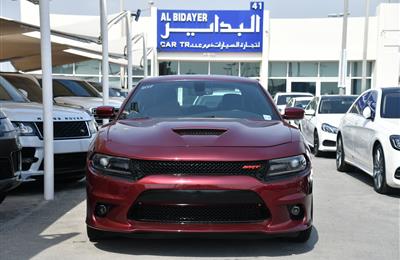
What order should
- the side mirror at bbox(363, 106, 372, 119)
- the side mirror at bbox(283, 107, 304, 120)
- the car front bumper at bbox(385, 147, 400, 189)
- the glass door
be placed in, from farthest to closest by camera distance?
the glass door < the side mirror at bbox(363, 106, 372, 119) < the car front bumper at bbox(385, 147, 400, 189) < the side mirror at bbox(283, 107, 304, 120)

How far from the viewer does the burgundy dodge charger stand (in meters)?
4.32

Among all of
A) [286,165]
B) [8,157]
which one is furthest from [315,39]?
[286,165]

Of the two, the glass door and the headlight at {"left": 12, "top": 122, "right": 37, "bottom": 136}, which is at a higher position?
the headlight at {"left": 12, "top": 122, "right": 37, "bottom": 136}

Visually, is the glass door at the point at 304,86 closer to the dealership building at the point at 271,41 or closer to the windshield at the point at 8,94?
the dealership building at the point at 271,41

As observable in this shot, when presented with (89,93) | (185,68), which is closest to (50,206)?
(89,93)

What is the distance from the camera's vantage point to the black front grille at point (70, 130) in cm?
769

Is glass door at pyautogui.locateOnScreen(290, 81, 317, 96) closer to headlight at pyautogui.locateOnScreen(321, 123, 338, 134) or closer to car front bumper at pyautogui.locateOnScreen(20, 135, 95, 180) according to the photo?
headlight at pyautogui.locateOnScreen(321, 123, 338, 134)

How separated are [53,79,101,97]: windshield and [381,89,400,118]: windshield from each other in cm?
857

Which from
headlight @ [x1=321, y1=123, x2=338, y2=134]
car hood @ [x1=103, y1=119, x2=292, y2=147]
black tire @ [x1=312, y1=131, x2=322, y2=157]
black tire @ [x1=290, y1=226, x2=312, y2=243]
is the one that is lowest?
black tire @ [x1=312, y1=131, x2=322, y2=157]

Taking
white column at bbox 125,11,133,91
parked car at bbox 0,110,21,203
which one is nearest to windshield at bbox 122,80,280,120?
parked car at bbox 0,110,21,203

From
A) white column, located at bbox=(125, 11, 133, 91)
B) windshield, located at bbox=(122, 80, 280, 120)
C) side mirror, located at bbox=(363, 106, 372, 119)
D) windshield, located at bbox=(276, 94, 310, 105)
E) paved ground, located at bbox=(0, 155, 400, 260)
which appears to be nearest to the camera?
paved ground, located at bbox=(0, 155, 400, 260)

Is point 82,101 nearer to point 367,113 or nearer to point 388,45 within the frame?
point 367,113

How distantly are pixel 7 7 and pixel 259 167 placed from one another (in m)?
15.9

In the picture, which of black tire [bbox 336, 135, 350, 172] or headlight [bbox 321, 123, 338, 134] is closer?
black tire [bbox 336, 135, 350, 172]
